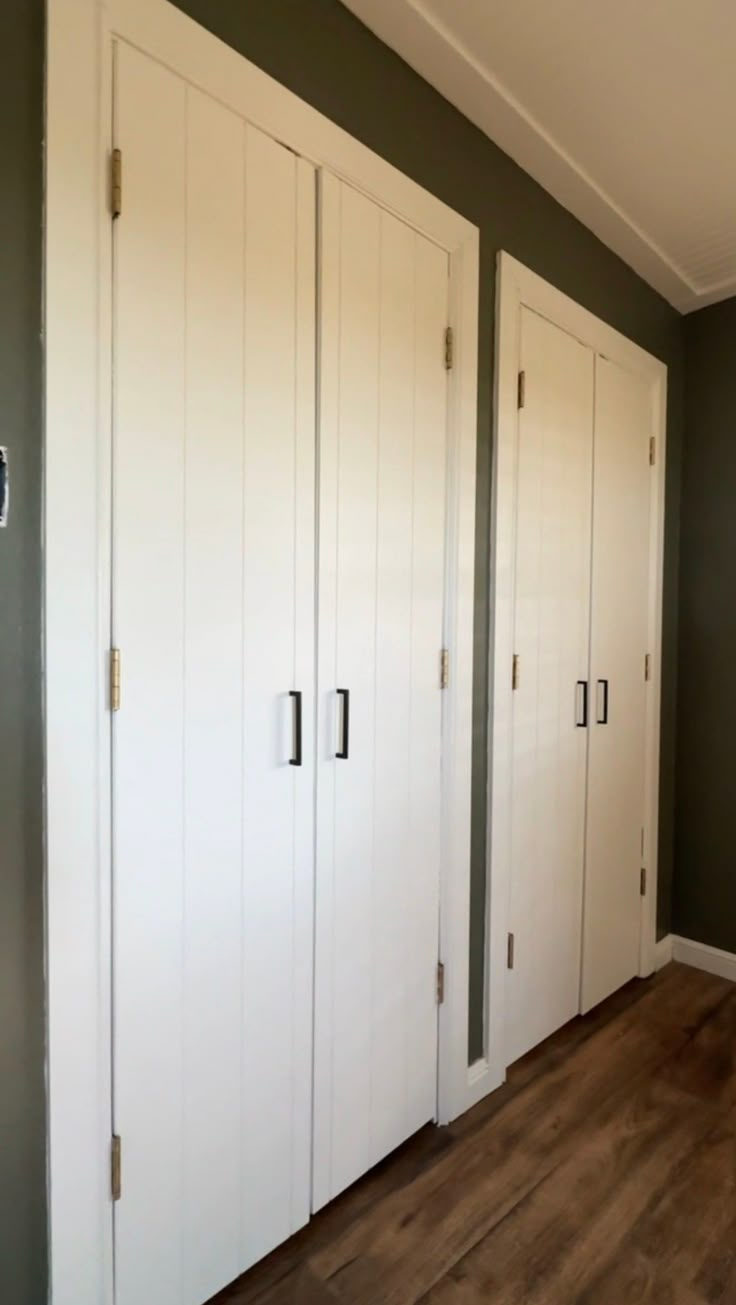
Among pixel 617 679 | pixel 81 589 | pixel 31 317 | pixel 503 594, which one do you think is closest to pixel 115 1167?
pixel 81 589

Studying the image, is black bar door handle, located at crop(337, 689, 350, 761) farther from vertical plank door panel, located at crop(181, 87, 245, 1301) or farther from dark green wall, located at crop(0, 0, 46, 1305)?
dark green wall, located at crop(0, 0, 46, 1305)

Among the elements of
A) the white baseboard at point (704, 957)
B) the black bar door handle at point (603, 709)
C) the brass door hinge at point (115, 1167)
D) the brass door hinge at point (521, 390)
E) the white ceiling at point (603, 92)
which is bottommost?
the white baseboard at point (704, 957)

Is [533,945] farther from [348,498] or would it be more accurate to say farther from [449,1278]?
[348,498]

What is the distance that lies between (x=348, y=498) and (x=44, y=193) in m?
0.75

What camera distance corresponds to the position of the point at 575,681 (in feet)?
7.77

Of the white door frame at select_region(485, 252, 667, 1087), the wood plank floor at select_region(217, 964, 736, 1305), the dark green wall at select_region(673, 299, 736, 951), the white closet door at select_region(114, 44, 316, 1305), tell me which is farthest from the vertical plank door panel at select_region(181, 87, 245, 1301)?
the dark green wall at select_region(673, 299, 736, 951)

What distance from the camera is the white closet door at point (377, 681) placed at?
1.53 metres

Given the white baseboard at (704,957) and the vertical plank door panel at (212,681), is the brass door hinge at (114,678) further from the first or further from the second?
the white baseboard at (704,957)

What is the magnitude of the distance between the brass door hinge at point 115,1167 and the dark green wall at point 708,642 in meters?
2.48

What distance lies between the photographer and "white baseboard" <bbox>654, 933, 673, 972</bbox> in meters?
2.88

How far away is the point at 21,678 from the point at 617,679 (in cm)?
210

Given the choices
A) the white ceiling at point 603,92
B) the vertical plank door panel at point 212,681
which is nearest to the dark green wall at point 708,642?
the white ceiling at point 603,92

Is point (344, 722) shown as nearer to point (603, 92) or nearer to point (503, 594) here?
point (503, 594)

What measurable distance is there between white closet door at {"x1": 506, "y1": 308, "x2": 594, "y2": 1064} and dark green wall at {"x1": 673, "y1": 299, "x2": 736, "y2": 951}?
783 mm
